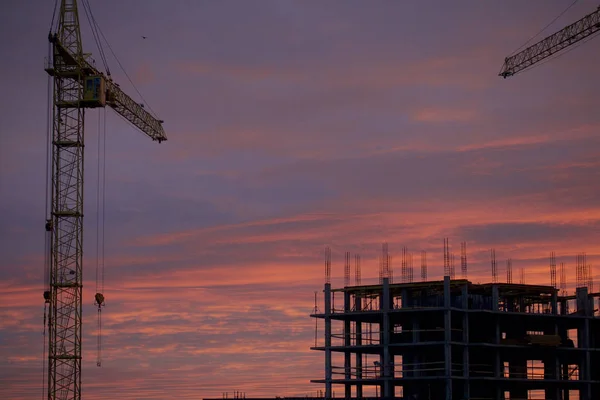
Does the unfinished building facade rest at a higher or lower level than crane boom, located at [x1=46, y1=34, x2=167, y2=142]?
lower

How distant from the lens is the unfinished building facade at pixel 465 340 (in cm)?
11850

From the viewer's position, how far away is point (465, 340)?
4651 inches

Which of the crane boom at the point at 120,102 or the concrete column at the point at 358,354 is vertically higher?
the crane boom at the point at 120,102

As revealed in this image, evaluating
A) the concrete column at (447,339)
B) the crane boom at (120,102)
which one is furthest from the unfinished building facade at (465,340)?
the crane boom at (120,102)

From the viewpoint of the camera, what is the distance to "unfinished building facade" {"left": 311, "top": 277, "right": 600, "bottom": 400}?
389ft

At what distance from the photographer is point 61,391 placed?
427 feet

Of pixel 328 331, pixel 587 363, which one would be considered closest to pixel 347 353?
pixel 328 331

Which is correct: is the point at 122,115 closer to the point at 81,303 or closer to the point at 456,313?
the point at 81,303

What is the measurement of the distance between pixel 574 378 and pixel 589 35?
54.0m

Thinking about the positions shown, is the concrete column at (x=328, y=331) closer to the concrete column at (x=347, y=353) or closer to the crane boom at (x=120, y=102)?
the concrete column at (x=347, y=353)

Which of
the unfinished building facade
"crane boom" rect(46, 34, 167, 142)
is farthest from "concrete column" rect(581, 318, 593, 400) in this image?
"crane boom" rect(46, 34, 167, 142)

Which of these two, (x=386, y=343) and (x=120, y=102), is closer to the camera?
(x=386, y=343)

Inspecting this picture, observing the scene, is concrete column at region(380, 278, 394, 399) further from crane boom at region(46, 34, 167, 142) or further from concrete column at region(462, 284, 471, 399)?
crane boom at region(46, 34, 167, 142)

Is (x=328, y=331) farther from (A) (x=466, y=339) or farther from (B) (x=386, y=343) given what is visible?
(A) (x=466, y=339)
